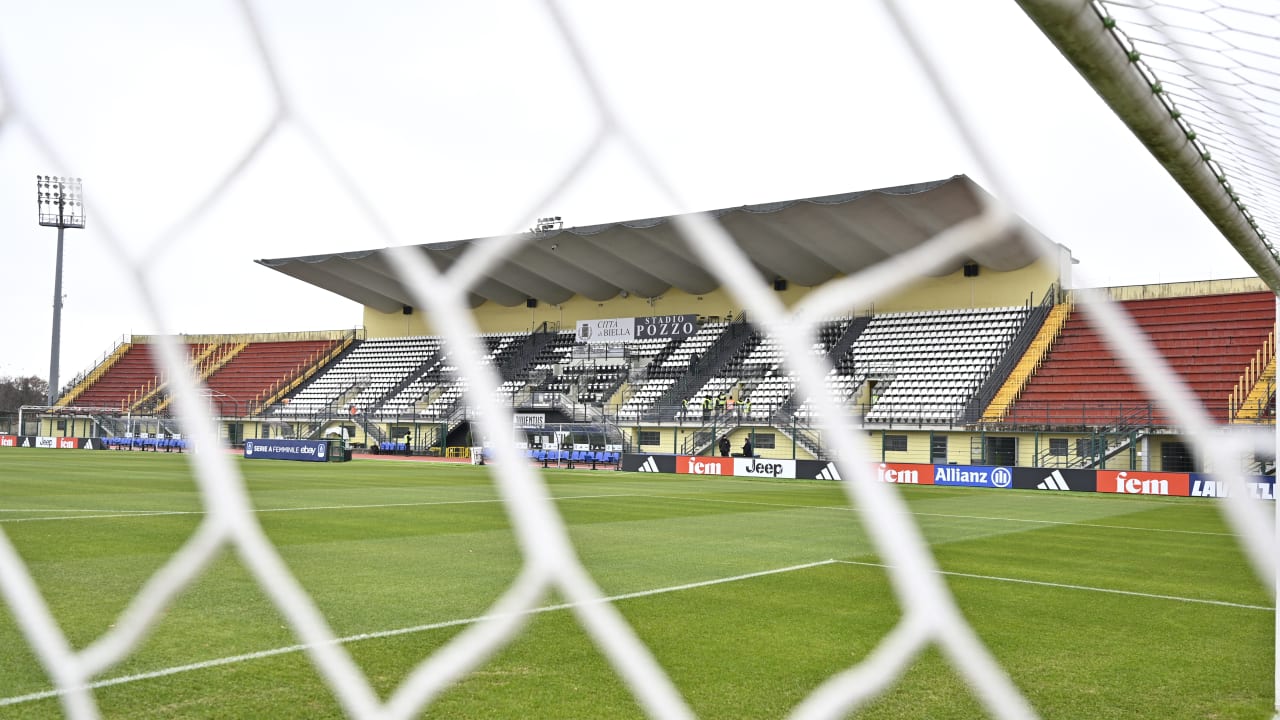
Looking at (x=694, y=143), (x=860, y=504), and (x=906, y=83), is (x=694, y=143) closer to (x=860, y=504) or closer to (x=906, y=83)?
(x=906, y=83)

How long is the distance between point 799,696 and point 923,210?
193 cm

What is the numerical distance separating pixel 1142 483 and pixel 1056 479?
4.27 feet

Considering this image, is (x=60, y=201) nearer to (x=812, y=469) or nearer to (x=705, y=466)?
(x=812, y=469)

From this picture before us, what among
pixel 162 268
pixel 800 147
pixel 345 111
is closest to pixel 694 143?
pixel 800 147

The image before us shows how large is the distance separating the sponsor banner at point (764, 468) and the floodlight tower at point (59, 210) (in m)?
19.2

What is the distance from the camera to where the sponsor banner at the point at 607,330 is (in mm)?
22859

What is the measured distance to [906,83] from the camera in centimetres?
94

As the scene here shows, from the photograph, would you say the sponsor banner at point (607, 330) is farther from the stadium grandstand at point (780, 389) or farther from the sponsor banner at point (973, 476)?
the sponsor banner at point (973, 476)

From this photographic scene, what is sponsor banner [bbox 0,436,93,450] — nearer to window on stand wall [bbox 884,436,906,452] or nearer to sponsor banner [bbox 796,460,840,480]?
sponsor banner [bbox 796,460,840,480]

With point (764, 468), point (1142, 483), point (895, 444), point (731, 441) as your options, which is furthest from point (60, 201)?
point (731, 441)

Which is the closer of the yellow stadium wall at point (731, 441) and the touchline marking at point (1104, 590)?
the touchline marking at point (1104, 590)

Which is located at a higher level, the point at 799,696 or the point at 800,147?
the point at 800,147

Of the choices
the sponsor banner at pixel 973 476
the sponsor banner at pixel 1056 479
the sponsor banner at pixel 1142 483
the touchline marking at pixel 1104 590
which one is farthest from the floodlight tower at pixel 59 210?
the sponsor banner at pixel 973 476

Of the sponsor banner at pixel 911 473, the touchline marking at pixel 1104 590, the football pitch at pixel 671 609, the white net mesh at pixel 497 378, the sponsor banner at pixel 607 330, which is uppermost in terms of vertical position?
the sponsor banner at pixel 607 330
